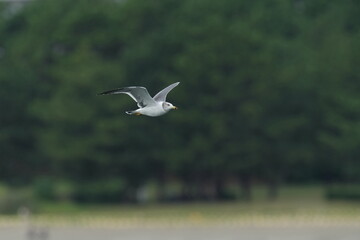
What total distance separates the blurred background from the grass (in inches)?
5.8

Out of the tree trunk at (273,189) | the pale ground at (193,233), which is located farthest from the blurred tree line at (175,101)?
the pale ground at (193,233)

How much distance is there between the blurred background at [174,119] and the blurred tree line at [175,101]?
0.27 feet

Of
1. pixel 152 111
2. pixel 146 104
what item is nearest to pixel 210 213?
pixel 146 104

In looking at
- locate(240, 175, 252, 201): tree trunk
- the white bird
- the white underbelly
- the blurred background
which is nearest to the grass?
the blurred background

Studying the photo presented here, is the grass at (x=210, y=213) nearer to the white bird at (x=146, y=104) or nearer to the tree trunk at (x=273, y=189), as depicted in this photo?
the tree trunk at (x=273, y=189)

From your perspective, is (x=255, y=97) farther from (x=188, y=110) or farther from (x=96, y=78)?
(x=96, y=78)

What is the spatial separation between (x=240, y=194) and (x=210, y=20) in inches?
399

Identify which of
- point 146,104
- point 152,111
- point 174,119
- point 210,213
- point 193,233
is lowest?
point 152,111

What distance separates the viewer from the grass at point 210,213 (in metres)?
56.5

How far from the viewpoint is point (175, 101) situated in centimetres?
6375

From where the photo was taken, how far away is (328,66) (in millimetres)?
71000

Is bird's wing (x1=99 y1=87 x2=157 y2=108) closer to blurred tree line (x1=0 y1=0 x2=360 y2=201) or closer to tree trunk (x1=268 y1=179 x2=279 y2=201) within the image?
blurred tree line (x1=0 y1=0 x2=360 y2=201)

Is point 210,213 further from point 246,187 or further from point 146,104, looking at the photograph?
point 146,104

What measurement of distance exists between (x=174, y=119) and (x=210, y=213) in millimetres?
6587
